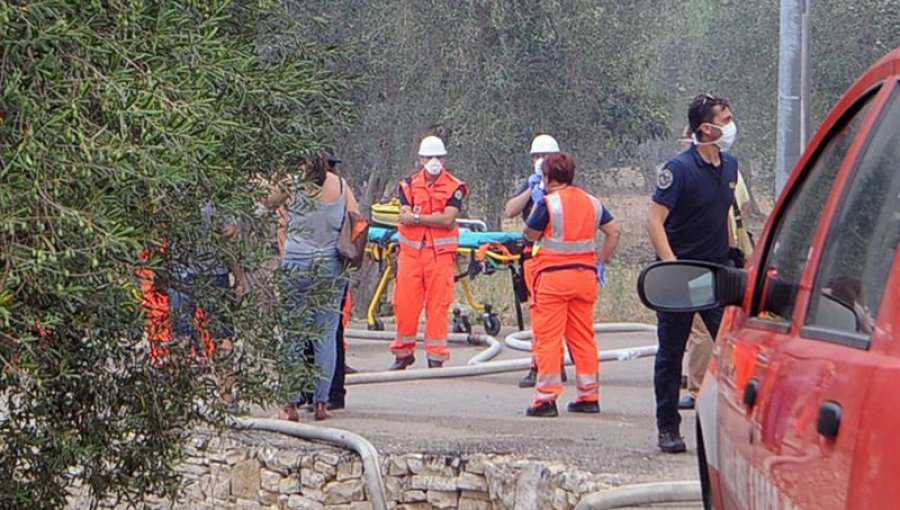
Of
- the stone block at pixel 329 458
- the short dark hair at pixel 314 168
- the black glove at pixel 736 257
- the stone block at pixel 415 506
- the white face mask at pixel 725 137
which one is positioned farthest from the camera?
the stone block at pixel 329 458

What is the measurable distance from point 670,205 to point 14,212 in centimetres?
404

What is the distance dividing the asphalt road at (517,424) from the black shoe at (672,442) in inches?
1.6

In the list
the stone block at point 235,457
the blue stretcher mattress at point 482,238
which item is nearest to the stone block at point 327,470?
the stone block at point 235,457

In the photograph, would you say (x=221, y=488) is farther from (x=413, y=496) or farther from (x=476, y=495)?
(x=476, y=495)

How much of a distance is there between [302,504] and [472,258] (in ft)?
19.7

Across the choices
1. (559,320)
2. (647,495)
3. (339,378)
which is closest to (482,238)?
(339,378)

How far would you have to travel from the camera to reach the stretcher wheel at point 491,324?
15.6 metres

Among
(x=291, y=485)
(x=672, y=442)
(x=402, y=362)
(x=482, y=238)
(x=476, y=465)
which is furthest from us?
(x=482, y=238)

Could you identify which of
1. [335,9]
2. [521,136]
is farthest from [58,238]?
[521,136]

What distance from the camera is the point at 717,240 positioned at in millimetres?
8102

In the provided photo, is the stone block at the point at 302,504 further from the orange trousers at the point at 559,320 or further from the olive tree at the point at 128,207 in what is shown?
the olive tree at the point at 128,207

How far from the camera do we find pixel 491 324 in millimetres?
15656

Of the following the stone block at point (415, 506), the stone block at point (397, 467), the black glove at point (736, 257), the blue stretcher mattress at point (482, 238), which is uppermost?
the black glove at point (736, 257)

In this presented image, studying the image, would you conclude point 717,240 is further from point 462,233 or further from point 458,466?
point 462,233
